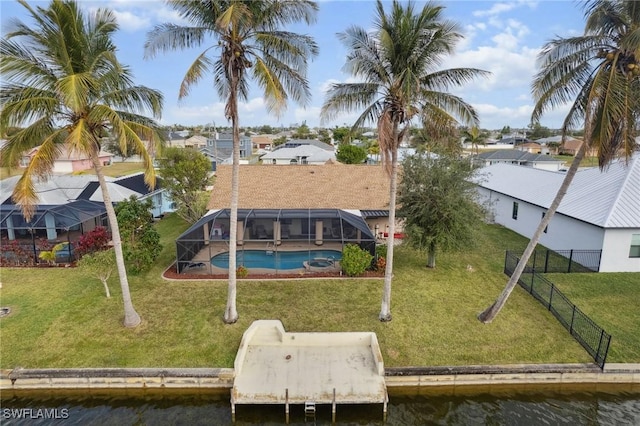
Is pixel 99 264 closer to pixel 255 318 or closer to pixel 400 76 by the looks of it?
pixel 255 318

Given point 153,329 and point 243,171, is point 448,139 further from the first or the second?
point 243,171

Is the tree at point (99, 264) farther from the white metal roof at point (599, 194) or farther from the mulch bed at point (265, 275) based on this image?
the white metal roof at point (599, 194)

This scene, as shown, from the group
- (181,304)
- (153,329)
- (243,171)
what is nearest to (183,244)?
(181,304)

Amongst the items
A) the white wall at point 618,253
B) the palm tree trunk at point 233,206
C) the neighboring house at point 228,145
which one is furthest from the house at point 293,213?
the neighboring house at point 228,145

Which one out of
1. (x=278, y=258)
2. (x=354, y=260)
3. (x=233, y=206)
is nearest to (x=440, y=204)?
(x=354, y=260)

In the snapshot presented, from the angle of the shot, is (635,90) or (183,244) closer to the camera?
(635,90)

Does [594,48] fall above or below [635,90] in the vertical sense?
above
